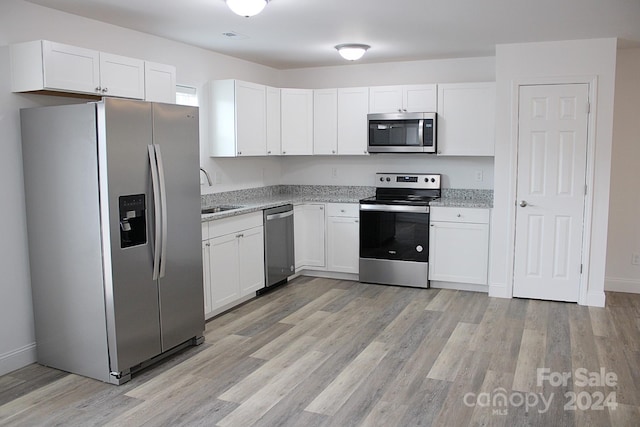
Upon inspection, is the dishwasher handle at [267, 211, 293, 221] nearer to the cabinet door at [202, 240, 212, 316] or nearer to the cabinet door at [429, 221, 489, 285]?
the cabinet door at [202, 240, 212, 316]

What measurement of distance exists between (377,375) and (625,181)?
11.7 ft

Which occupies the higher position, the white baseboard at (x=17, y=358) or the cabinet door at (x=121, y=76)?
the cabinet door at (x=121, y=76)

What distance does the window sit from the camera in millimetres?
4988

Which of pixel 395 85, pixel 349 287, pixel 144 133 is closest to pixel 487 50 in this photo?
pixel 395 85

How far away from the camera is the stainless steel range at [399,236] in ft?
18.3

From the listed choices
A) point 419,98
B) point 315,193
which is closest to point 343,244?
point 315,193

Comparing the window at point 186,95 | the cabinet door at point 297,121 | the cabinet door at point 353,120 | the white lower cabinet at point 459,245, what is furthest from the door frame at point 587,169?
the window at point 186,95

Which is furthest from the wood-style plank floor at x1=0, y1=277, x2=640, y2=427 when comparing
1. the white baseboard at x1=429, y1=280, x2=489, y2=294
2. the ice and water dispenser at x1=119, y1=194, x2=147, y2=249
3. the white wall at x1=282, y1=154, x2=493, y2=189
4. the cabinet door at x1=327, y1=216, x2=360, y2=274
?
the white wall at x1=282, y1=154, x2=493, y2=189

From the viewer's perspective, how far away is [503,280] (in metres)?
5.25

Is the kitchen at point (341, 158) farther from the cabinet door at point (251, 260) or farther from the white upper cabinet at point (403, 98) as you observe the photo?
the cabinet door at point (251, 260)

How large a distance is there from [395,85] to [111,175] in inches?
140

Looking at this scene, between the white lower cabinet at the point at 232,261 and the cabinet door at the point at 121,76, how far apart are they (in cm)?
122

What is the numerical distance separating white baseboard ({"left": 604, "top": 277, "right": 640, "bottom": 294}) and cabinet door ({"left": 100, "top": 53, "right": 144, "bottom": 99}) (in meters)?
4.82

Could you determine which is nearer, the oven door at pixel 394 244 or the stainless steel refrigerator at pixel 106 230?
the stainless steel refrigerator at pixel 106 230
